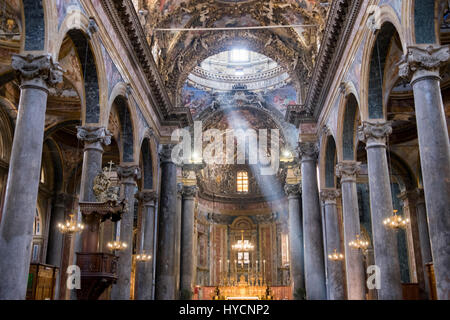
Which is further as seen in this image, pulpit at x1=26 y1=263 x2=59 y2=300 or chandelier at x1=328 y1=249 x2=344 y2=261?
pulpit at x1=26 y1=263 x2=59 y2=300

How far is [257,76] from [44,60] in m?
21.2

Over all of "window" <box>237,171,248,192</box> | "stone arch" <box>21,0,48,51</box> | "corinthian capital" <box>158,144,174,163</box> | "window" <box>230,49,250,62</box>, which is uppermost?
"window" <box>230,49,250,62</box>

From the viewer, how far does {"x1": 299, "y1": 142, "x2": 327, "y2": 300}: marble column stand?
18.5 metres

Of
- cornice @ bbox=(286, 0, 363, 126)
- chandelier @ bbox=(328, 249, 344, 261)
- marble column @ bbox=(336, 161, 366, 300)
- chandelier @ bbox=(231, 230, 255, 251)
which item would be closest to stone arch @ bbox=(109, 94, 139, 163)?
cornice @ bbox=(286, 0, 363, 126)

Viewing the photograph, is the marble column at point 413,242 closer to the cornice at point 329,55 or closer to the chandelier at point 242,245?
the cornice at point 329,55

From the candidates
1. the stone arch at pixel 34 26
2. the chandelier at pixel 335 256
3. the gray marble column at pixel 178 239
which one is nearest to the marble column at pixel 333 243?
the chandelier at pixel 335 256

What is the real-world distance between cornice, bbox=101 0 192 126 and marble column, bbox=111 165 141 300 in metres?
3.76

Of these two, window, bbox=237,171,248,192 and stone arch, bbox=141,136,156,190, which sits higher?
window, bbox=237,171,248,192

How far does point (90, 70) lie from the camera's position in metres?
12.3

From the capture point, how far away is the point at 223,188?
1371 inches

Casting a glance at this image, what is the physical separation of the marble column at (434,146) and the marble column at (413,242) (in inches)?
533

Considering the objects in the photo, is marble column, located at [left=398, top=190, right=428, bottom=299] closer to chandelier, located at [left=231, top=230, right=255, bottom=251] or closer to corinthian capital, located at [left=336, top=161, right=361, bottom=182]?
corinthian capital, located at [left=336, top=161, right=361, bottom=182]

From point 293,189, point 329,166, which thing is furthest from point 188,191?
point 329,166

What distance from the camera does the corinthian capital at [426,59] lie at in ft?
29.0
